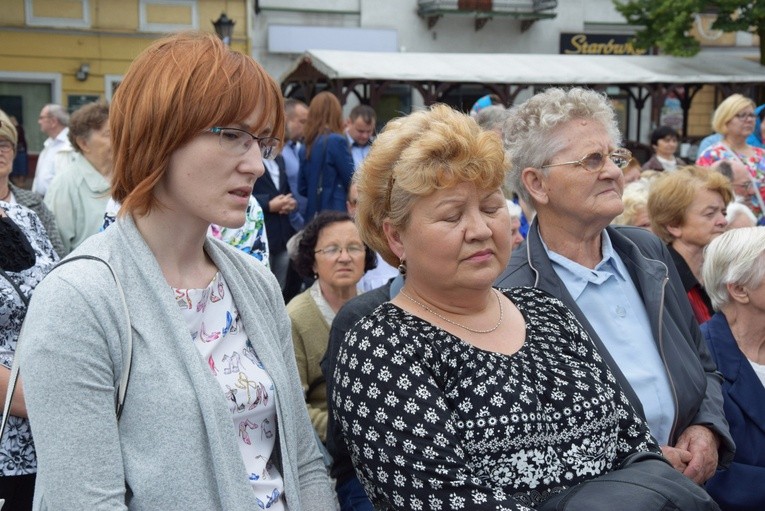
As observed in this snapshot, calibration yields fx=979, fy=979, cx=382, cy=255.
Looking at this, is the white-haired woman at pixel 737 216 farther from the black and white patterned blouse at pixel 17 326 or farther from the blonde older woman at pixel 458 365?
the black and white patterned blouse at pixel 17 326

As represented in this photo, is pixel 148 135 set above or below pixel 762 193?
above

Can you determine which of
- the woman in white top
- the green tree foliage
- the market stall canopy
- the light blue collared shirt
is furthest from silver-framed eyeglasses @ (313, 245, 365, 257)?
the green tree foliage

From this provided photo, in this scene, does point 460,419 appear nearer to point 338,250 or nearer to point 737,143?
point 338,250

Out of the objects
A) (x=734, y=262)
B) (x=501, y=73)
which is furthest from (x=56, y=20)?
Result: (x=734, y=262)

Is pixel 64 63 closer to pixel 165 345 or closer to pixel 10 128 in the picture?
pixel 10 128

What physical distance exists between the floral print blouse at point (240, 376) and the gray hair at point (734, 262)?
2386 mm

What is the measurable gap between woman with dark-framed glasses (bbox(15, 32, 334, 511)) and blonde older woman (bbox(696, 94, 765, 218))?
6.80m

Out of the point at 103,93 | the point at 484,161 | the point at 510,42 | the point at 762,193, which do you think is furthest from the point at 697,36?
the point at 484,161

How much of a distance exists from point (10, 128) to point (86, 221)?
1462 millimetres

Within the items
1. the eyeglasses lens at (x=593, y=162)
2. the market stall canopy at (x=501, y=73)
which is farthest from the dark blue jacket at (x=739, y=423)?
the market stall canopy at (x=501, y=73)

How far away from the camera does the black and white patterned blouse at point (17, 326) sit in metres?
3.18

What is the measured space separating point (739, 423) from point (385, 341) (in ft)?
6.31

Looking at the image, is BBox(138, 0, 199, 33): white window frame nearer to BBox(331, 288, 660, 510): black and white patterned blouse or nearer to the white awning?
the white awning

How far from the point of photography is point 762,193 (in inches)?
334
